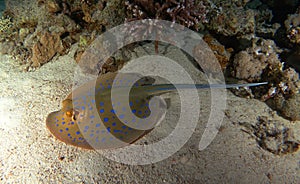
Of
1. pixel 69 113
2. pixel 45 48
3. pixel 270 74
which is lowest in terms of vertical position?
pixel 45 48

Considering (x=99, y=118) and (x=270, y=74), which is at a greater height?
(x=270, y=74)

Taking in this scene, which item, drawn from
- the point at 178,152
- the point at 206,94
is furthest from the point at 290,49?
the point at 178,152

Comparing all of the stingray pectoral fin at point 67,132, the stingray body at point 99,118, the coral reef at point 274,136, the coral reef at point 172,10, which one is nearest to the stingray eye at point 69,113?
the stingray body at point 99,118

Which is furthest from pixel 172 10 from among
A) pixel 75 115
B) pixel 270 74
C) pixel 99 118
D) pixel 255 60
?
pixel 75 115

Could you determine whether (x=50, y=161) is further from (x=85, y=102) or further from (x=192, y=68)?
(x=192, y=68)

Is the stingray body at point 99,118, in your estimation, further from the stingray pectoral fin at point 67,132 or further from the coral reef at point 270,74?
the coral reef at point 270,74

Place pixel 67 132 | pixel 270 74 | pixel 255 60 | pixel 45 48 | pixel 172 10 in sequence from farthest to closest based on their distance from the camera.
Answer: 1. pixel 45 48
2. pixel 172 10
3. pixel 255 60
4. pixel 270 74
5. pixel 67 132

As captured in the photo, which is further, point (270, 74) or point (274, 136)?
point (270, 74)

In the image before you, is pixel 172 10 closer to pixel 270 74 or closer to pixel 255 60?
pixel 255 60
